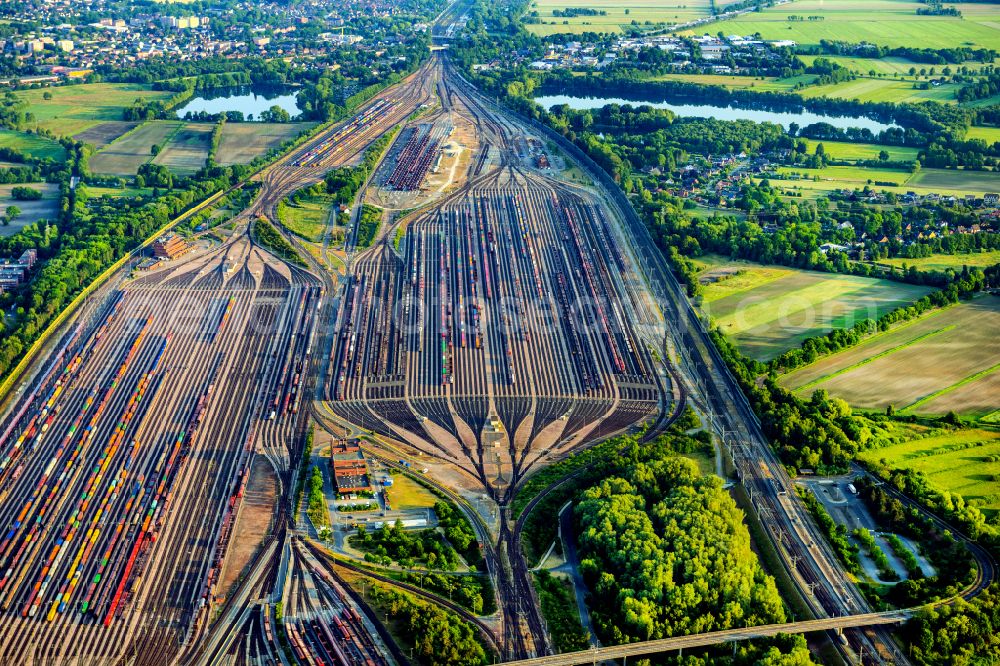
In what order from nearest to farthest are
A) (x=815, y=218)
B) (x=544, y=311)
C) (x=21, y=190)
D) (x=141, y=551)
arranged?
(x=141, y=551) → (x=544, y=311) → (x=815, y=218) → (x=21, y=190)

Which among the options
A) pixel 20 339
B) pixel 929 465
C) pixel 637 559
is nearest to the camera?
pixel 637 559

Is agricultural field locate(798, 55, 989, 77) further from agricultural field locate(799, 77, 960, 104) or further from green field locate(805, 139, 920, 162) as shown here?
green field locate(805, 139, 920, 162)

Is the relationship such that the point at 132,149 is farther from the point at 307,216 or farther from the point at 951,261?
the point at 951,261

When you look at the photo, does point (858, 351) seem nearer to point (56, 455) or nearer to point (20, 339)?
point (56, 455)

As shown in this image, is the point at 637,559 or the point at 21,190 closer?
the point at 637,559

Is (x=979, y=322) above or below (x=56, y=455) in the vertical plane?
above

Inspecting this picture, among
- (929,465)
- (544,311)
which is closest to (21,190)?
(544,311)

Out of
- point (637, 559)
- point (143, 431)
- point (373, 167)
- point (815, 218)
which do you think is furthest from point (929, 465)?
point (373, 167)
